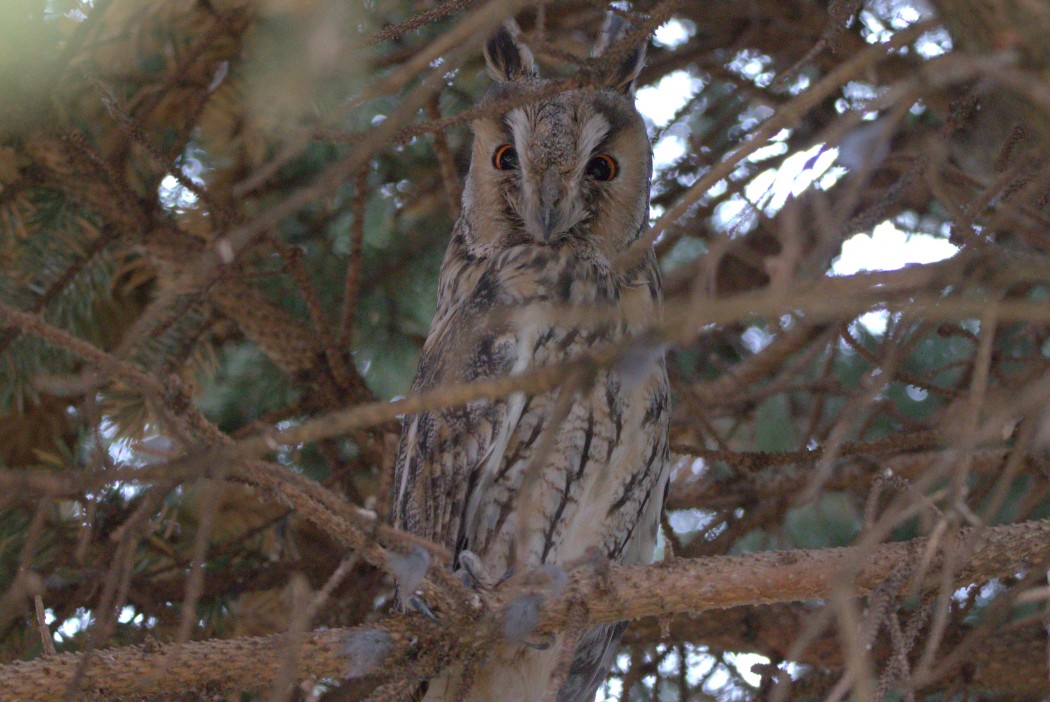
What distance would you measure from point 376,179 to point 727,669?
1.58 m

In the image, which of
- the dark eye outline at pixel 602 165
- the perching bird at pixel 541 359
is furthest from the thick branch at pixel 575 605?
the dark eye outline at pixel 602 165

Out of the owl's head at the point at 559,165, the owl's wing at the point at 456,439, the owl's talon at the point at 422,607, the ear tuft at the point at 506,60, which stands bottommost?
the owl's talon at the point at 422,607

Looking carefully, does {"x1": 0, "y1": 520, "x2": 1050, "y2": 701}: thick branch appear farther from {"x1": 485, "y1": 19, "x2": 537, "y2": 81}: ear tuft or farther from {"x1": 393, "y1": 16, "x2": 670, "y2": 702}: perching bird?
{"x1": 485, "y1": 19, "x2": 537, "y2": 81}: ear tuft

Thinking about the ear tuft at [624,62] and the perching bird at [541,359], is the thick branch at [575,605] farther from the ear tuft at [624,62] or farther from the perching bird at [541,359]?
the ear tuft at [624,62]

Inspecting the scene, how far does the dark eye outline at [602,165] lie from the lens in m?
2.31

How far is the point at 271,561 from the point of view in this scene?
8.04 ft

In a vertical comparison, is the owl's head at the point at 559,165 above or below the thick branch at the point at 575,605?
above

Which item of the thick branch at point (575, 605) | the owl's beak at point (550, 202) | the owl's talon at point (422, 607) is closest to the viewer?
the thick branch at point (575, 605)

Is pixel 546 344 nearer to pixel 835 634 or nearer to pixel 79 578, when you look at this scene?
pixel 835 634

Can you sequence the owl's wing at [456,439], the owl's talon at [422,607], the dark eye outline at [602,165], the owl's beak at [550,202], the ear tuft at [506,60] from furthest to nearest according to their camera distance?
the ear tuft at [506,60] < the dark eye outline at [602,165] < the owl's beak at [550,202] < the owl's wing at [456,439] < the owl's talon at [422,607]

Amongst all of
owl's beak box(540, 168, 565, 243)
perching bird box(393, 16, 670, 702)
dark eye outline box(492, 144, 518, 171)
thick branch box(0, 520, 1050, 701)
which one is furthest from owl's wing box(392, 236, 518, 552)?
thick branch box(0, 520, 1050, 701)

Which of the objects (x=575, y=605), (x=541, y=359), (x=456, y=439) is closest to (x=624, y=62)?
(x=541, y=359)

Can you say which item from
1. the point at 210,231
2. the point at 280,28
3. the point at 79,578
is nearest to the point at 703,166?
the point at 280,28

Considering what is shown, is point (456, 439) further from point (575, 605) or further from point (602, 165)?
point (602, 165)
